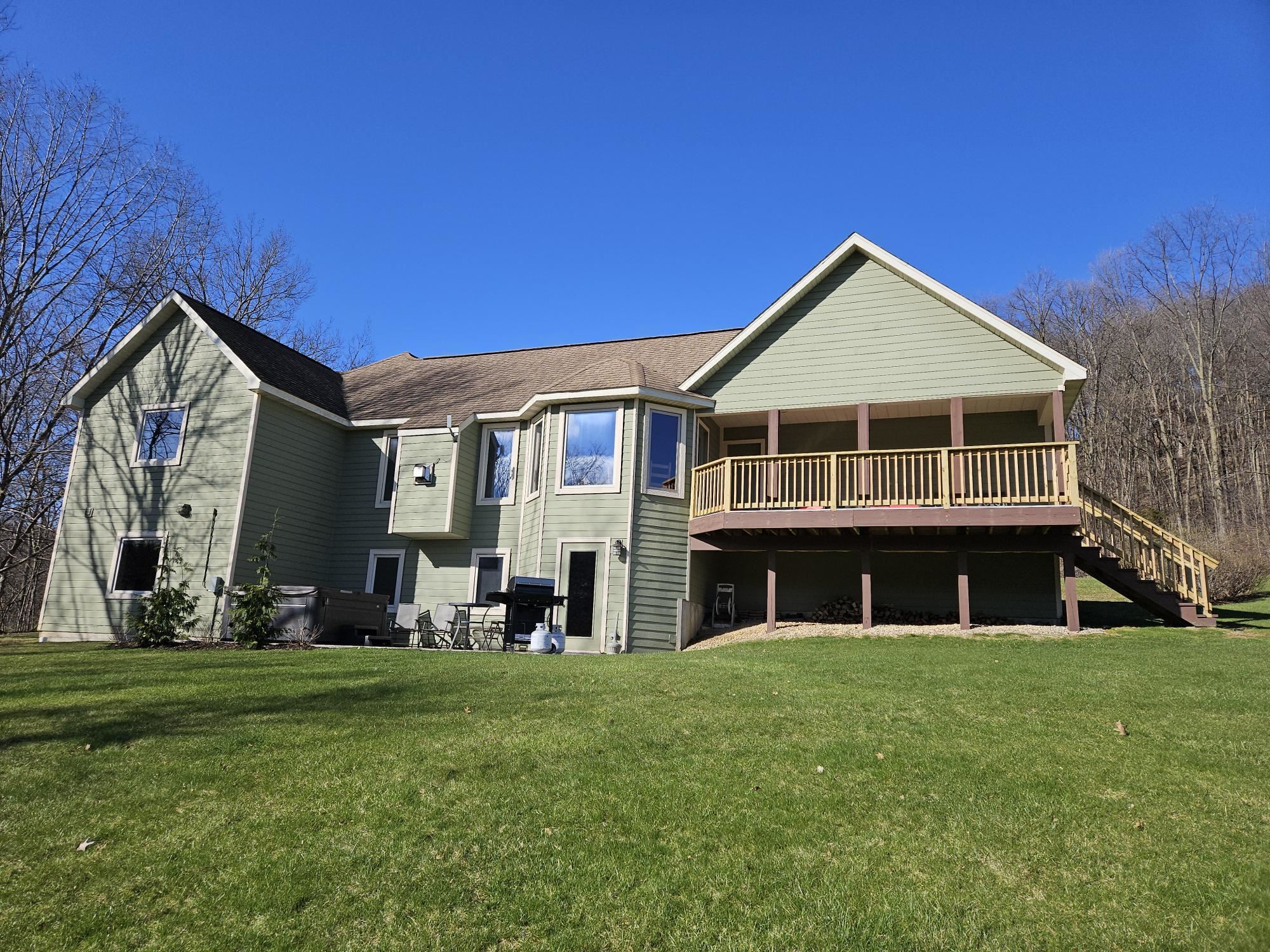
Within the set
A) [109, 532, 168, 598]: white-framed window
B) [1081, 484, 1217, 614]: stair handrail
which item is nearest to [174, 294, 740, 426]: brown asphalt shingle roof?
[109, 532, 168, 598]: white-framed window

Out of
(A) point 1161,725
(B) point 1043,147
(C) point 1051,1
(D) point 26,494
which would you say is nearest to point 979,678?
(A) point 1161,725

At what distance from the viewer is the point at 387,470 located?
1867cm

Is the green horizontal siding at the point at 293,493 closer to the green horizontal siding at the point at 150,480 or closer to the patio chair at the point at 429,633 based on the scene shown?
the green horizontal siding at the point at 150,480

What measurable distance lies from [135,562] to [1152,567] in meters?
20.2

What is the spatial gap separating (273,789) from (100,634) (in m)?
14.4

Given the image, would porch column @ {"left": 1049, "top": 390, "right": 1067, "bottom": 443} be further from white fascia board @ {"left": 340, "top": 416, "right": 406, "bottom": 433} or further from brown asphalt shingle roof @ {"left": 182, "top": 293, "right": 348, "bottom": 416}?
brown asphalt shingle roof @ {"left": 182, "top": 293, "right": 348, "bottom": 416}

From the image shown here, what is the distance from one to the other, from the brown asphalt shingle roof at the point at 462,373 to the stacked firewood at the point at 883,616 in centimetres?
571

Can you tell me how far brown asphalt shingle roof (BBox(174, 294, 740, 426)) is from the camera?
17047 mm

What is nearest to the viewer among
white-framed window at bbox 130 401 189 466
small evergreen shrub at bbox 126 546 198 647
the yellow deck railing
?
the yellow deck railing

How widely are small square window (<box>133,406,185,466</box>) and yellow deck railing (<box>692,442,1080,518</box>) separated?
1154cm

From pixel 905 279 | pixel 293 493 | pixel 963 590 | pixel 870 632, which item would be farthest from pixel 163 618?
pixel 905 279

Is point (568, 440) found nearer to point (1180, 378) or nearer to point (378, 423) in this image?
point (378, 423)

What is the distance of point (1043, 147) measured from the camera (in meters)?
18.2

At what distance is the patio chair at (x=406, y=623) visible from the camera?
16.2 metres
